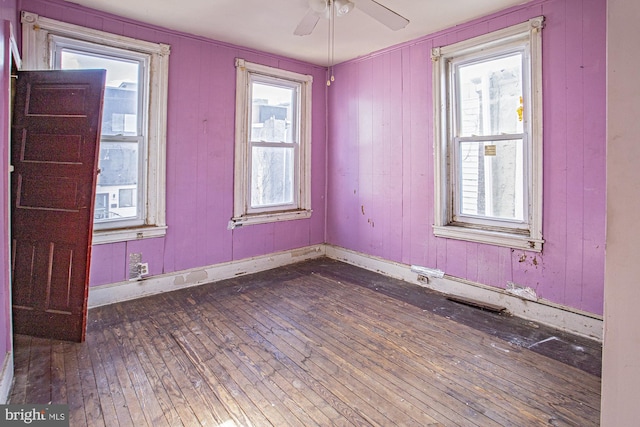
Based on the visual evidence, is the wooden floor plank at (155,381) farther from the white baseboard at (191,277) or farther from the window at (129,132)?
the window at (129,132)

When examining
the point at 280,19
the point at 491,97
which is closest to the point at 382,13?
the point at 280,19

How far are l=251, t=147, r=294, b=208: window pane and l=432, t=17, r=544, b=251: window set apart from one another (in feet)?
6.31

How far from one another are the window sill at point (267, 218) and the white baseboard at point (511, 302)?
3.40ft

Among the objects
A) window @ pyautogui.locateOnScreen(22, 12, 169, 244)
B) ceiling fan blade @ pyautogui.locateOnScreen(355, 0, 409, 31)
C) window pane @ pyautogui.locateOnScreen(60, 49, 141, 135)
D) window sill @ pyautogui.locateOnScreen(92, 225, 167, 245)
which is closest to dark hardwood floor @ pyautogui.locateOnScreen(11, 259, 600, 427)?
window sill @ pyautogui.locateOnScreen(92, 225, 167, 245)

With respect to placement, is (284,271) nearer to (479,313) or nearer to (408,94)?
(479,313)

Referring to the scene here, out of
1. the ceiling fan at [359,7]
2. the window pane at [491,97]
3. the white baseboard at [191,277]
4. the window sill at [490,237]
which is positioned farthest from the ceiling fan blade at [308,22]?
the white baseboard at [191,277]

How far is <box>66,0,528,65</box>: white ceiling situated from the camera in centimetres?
298

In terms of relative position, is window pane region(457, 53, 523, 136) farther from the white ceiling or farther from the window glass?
the window glass

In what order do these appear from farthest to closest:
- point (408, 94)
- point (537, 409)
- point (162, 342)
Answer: point (408, 94)
point (162, 342)
point (537, 409)

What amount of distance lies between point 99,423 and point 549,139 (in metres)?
3.59

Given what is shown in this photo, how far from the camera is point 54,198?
2629 millimetres

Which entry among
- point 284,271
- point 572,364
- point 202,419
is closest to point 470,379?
point 572,364

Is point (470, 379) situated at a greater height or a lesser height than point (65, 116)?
lesser

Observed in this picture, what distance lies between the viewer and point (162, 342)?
8.58 feet
